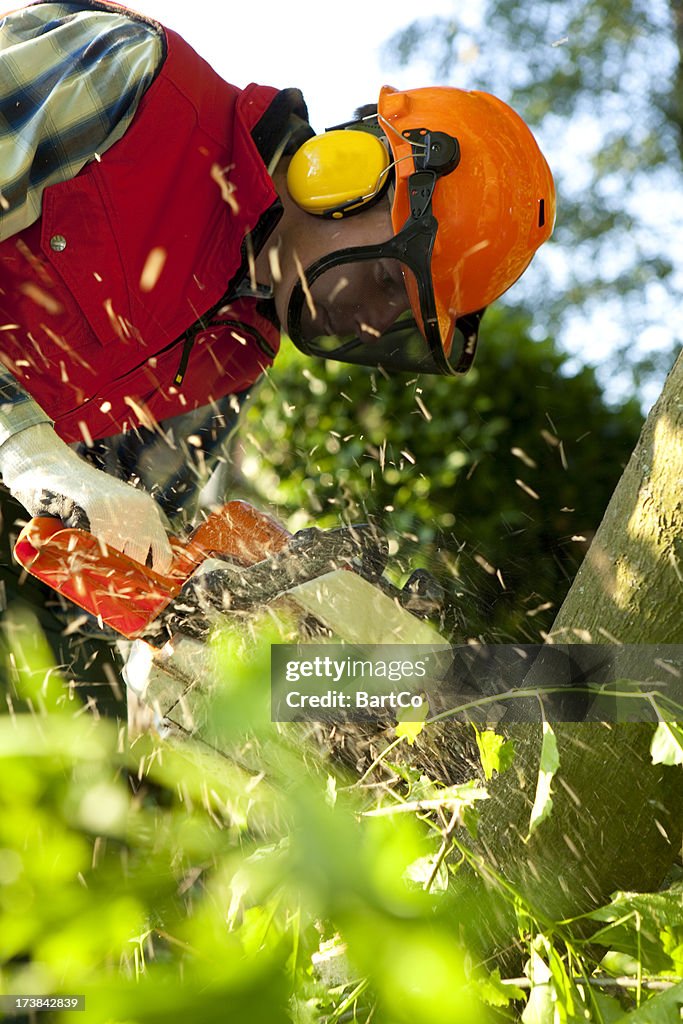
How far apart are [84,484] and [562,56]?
7.49m

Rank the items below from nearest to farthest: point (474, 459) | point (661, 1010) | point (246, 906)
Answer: point (661, 1010) < point (246, 906) < point (474, 459)

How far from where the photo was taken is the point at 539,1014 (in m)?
0.84

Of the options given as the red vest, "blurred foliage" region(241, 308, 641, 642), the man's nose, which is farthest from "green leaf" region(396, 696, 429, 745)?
"blurred foliage" region(241, 308, 641, 642)

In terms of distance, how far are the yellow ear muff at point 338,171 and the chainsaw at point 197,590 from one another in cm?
85

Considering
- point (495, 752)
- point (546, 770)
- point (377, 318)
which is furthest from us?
point (377, 318)

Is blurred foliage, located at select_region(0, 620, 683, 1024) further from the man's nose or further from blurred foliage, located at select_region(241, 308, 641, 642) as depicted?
blurred foliage, located at select_region(241, 308, 641, 642)

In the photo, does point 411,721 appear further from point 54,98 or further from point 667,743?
point 54,98

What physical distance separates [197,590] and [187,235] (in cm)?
92

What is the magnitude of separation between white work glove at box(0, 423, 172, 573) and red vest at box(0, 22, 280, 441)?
0.32m

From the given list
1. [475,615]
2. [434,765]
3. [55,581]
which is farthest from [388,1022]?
[475,615]

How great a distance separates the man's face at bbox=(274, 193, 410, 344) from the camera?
210 centimetres

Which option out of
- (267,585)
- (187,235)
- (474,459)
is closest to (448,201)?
(187,235)

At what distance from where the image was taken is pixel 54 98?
1.65 meters

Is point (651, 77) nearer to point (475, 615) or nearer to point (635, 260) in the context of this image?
point (635, 260)
